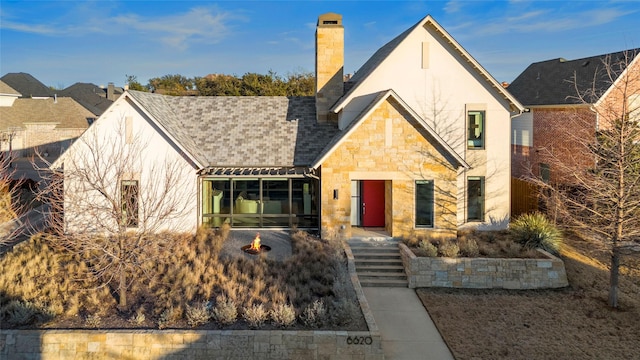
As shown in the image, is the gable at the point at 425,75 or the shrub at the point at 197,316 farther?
the gable at the point at 425,75

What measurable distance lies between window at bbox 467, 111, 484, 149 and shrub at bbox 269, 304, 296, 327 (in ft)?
42.2

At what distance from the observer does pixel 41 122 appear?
A: 46719mm

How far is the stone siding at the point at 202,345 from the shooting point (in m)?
10.6

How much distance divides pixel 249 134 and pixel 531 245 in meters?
13.5

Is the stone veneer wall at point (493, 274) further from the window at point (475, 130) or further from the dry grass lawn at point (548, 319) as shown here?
the window at point (475, 130)

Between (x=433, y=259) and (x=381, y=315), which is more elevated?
(x=433, y=259)

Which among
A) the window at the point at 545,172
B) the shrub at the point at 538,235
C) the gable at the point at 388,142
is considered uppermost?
the gable at the point at 388,142

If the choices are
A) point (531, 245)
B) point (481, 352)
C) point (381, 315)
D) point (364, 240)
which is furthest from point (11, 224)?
point (531, 245)

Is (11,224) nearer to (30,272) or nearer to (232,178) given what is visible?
(30,272)

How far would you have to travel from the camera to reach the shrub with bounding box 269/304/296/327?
11.2 meters

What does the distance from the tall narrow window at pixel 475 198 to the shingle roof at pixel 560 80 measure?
8.80m

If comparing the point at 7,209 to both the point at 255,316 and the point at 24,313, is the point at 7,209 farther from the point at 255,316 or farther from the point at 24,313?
the point at 255,316

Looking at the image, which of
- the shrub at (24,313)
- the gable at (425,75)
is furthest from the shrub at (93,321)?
the gable at (425,75)

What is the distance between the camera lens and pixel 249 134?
2158cm
